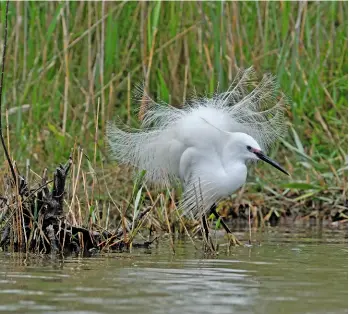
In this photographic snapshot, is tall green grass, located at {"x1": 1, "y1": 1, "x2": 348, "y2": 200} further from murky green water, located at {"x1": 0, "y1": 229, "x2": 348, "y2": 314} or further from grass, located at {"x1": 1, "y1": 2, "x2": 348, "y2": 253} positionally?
murky green water, located at {"x1": 0, "y1": 229, "x2": 348, "y2": 314}

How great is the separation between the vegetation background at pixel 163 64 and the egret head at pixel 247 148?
5.99 feet

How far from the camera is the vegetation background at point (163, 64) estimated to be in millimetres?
7961

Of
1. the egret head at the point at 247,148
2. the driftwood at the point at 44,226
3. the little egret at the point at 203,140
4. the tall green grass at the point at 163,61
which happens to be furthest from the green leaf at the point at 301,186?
the driftwood at the point at 44,226

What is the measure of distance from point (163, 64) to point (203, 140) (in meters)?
2.46

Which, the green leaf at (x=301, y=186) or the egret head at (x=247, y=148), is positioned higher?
the egret head at (x=247, y=148)

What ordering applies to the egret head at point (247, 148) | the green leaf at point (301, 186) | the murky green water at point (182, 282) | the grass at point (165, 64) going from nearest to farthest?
1. the murky green water at point (182, 282)
2. the egret head at point (247, 148)
3. the green leaf at point (301, 186)
4. the grass at point (165, 64)

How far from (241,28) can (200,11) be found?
42cm

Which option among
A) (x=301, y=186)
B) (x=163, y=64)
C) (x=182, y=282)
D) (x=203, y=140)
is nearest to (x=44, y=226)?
(x=182, y=282)

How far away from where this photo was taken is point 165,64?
8469 mm

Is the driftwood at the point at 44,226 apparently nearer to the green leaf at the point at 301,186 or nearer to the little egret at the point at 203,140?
the little egret at the point at 203,140

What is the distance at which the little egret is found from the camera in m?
6.01

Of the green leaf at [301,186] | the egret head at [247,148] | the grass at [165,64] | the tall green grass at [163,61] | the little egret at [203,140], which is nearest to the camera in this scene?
the egret head at [247,148]

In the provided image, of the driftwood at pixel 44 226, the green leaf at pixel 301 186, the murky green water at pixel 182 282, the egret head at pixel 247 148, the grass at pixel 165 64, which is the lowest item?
the murky green water at pixel 182 282

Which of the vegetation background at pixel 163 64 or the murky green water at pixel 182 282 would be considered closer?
the murky green water at pixel 182 282
